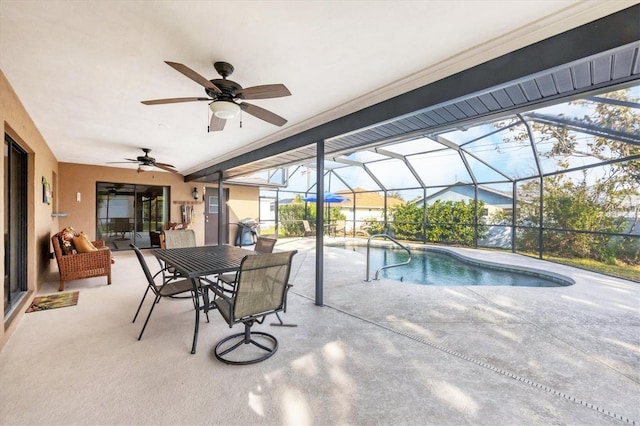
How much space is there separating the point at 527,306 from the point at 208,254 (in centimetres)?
424

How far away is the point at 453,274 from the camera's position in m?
6.39

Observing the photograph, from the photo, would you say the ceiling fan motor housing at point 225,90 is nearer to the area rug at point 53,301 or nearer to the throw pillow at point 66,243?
the area rug at point 53,301

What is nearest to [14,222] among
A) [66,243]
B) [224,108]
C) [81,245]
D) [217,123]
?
[66,243]

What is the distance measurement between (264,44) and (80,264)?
4701 millimetres

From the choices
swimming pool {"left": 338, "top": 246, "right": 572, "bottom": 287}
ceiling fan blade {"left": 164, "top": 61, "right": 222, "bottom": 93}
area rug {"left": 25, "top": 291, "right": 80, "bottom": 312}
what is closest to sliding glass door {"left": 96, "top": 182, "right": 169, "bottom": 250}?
area rug {"left": 25, "top": 291, "right": 80, "bottom": 312}

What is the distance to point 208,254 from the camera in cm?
366

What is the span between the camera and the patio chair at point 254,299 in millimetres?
2266

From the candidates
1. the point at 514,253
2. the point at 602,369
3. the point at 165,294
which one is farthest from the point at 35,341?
the point at 514,253

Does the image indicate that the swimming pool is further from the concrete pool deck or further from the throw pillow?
the throw pillow

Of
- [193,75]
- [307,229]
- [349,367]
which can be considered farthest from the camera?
[307,229]

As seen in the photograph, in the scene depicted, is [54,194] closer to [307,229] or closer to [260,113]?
[260,113]

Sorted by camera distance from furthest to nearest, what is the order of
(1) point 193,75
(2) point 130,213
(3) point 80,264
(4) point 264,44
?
1. (2) point 130,213
2. (3) point 80,264
3. (4) point 264,44
4. (1) point 193,75

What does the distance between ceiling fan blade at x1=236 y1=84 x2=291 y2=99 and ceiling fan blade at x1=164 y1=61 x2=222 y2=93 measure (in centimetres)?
21

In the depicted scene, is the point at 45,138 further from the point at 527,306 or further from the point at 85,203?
the point at 527,306
